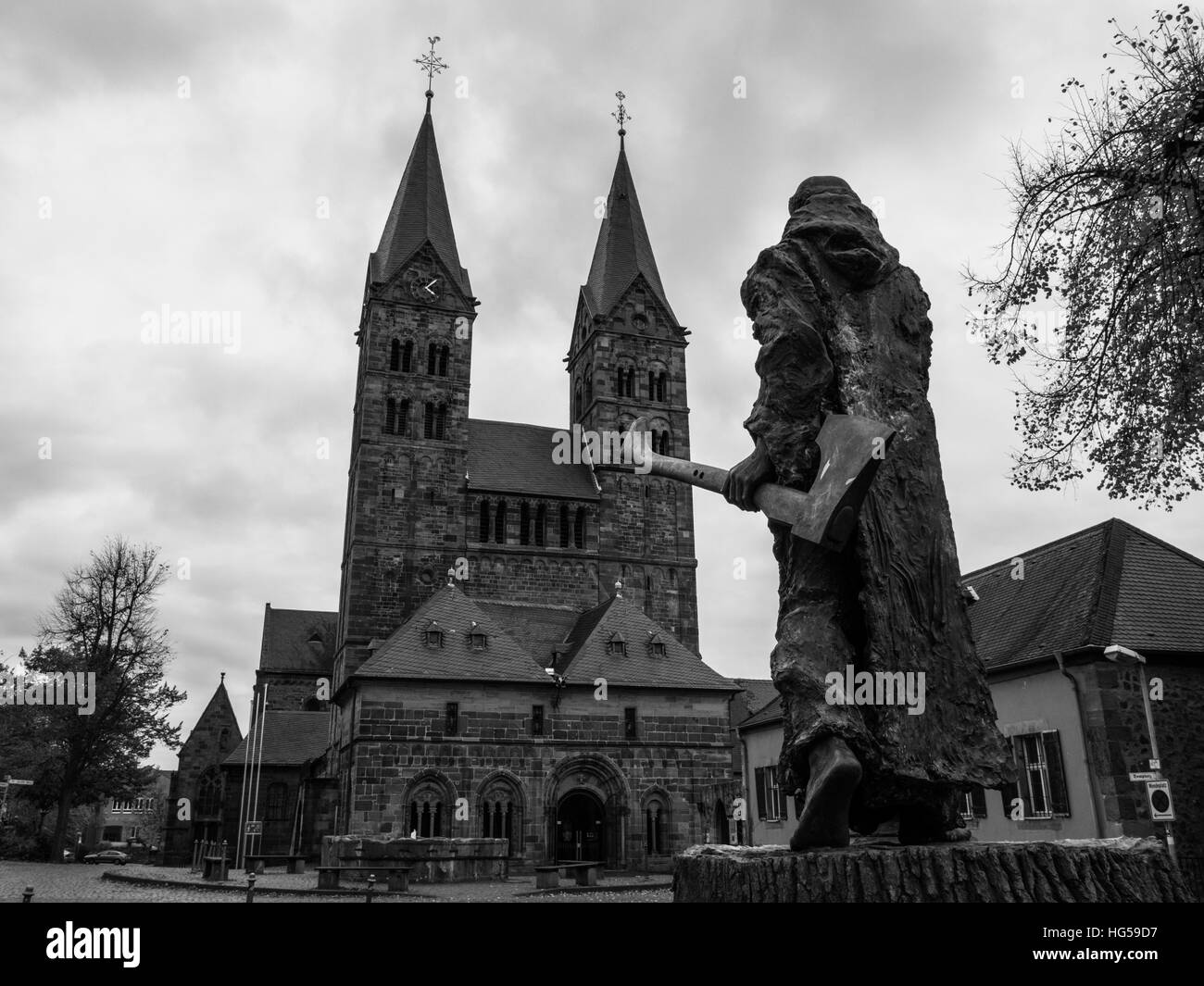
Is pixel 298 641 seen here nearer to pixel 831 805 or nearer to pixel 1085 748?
pixel 1085 748

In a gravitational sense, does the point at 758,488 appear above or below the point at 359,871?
above

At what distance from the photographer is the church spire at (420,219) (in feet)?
159

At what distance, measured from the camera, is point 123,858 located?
53125 mm

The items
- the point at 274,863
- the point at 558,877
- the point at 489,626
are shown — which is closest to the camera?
the point at 558,877

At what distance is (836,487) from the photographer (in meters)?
4.10

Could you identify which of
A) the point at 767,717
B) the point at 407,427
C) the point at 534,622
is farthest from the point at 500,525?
the point at 767,717

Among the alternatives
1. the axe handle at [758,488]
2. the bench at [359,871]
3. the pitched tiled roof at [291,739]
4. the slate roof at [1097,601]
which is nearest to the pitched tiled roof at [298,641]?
the pitched tiled roof at [291,739]

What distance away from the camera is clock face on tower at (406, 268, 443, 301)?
48125mm

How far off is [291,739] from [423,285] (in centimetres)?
2430

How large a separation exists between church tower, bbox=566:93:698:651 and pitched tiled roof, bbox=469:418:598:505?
1454 millimetres

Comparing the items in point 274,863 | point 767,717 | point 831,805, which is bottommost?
point 274,863

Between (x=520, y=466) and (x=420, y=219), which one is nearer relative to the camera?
(x=520, y=466)

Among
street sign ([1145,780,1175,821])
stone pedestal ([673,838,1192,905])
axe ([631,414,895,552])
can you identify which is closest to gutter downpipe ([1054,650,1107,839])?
street sign ([1145,780,1175,821])
